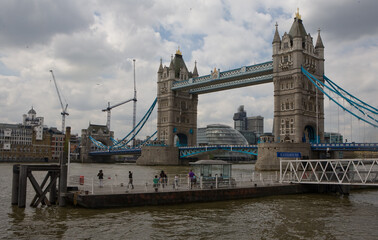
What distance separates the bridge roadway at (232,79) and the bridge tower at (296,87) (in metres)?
4.92

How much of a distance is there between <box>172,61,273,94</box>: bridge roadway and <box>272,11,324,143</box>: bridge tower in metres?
4.92

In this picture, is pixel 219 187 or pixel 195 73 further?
pixel 195 73

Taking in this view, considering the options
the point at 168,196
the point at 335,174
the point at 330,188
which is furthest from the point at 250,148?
the point at 168,196

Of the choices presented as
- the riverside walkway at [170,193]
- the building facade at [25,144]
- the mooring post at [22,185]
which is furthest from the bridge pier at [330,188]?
the building facade at [25,144]

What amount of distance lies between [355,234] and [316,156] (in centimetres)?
5810

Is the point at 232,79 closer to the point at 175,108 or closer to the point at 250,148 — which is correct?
the point at 250,148

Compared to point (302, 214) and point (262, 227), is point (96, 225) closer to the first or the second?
point (262, 227)

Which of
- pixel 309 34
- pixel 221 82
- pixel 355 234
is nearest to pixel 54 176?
pixel 355 234

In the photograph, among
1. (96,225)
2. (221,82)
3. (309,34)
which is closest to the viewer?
(96,225)

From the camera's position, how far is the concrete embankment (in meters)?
25.4

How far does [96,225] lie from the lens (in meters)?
21.4

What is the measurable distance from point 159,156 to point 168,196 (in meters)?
76.7

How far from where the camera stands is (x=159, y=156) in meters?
104

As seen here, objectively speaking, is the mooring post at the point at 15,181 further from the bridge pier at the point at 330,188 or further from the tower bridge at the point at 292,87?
the tower bridge at the point at 292,87
